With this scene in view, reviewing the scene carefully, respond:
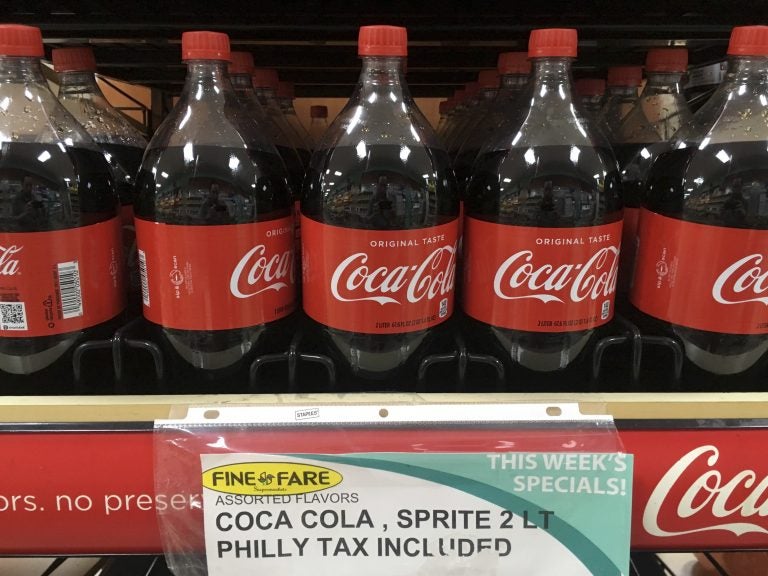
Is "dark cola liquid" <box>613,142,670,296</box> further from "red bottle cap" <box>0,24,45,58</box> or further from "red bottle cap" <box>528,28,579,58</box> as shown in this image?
"red bottle cap" <box>0,24,45,58</box>

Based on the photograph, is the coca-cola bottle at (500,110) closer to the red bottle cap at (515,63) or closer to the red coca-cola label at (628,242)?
the red bottle cap at (515,63)

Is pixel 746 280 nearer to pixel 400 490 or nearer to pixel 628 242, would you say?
pixel 628 242

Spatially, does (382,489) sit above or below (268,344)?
below

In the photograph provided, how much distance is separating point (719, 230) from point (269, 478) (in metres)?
0.62

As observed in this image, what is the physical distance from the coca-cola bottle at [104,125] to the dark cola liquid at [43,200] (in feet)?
0.65

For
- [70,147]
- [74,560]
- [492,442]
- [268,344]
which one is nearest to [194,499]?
[268,344]

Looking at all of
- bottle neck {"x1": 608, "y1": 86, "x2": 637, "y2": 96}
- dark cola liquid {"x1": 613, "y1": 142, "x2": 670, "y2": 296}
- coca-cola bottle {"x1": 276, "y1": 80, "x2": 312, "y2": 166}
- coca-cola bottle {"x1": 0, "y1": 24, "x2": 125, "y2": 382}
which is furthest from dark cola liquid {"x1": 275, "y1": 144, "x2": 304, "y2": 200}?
bottle neck {"x1": 608, "y1": 86, "x2": 637, "y2": 96}

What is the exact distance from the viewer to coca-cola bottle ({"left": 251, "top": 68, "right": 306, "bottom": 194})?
122 cm

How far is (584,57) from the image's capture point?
1.42 m

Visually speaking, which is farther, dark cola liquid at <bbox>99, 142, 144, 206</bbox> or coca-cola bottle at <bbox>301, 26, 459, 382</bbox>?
dark cola liquid at <bbox>99, 142, 144, 206</bbox>

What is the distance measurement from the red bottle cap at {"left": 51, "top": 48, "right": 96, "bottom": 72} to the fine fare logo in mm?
770

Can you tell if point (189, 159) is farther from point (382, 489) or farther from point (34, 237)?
point (382, 489)

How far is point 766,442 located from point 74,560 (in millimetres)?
1365

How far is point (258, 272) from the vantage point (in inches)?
31.7
